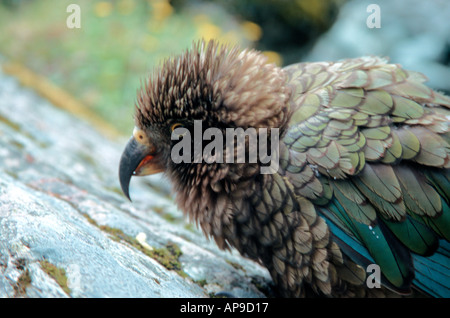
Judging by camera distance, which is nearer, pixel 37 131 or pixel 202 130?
pixel 202 130

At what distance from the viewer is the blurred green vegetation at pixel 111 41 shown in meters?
6.39

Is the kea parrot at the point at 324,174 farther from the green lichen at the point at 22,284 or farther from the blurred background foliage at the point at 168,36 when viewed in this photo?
the blurred background foliage at the point at 168,36

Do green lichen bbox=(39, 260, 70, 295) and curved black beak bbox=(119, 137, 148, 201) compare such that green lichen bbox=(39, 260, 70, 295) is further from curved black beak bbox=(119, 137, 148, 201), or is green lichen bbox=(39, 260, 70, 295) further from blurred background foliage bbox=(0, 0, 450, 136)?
blurred background foliage bbox=(0, 0, 450, 136)

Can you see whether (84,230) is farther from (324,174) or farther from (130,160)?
(324,174)

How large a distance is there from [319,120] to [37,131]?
282 centimetres

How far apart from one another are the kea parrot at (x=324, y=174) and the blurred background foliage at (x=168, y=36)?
3.41 meters

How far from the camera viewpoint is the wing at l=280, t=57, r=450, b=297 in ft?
7.45

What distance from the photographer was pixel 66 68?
6.83m

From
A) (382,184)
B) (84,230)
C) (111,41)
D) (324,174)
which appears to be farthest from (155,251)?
(111,41)

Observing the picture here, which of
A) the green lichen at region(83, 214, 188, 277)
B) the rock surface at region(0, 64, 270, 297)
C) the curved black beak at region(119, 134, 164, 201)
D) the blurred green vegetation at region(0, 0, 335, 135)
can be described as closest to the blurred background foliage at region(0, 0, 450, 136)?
the blurred green vegetation at region(0, 0, 335, 135)

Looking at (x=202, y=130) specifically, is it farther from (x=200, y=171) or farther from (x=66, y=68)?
(x=66, y=68)

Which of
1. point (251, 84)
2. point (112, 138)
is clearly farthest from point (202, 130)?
point (112, 138)

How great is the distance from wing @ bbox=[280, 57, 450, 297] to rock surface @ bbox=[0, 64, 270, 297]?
2.49 ft

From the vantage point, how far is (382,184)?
88.7 inches
